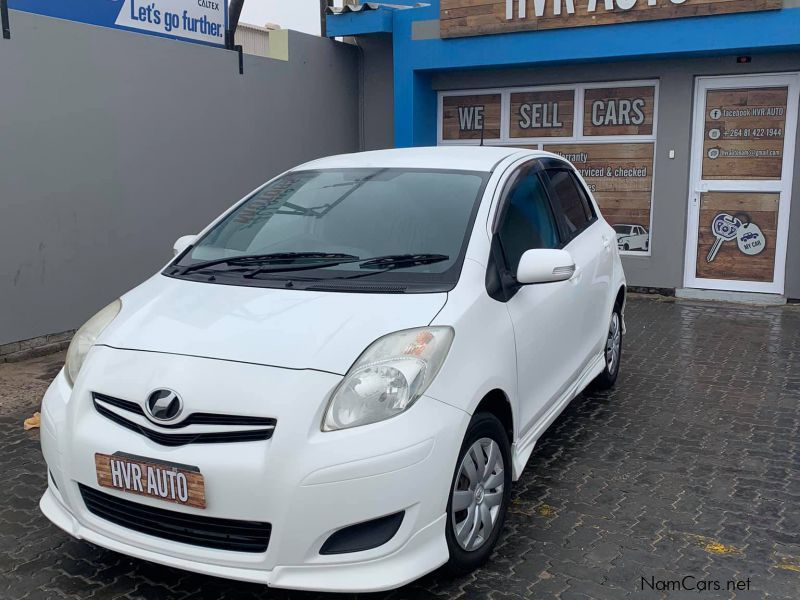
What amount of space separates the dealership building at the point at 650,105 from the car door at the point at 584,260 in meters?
4.22

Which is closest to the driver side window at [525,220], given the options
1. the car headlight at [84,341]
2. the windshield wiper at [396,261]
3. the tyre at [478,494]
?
the windshield wiper at [396,261]

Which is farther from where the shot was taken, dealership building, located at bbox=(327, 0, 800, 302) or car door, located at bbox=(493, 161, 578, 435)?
dealership building, located at bbox=(327, 0, 800, 302)

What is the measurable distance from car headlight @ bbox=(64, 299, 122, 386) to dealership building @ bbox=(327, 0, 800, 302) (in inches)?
286

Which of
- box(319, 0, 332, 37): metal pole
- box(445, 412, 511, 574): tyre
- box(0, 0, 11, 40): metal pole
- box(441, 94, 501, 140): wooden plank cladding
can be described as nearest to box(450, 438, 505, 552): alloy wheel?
box(445, 412, 511, 574): tyre

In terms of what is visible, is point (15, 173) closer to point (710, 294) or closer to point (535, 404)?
point (535, 404)

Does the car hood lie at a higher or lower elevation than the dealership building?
lower

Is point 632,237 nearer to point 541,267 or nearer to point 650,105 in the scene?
point 650,105

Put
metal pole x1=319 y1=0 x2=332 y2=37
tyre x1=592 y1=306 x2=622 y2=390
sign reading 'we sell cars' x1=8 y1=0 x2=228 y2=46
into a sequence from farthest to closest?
metal pole x1=319 y1=0 x2=332 y2=37
sign reading 'we sell cars' x1=8 y1=0 x2=228 y2=46
tyre x1=592 y1=306 x2=622 y2=390

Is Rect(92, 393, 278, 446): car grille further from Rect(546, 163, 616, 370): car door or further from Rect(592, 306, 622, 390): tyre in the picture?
Rect(592, 306, 622, 390): tyre

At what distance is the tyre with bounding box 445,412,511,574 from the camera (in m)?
3.07

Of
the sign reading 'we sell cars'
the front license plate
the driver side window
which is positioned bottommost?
the front license plate

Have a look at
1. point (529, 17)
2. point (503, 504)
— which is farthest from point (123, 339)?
point (529, 17)

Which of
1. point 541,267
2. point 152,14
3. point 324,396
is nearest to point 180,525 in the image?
point 324,396

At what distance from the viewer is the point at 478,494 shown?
3240 millimetres
